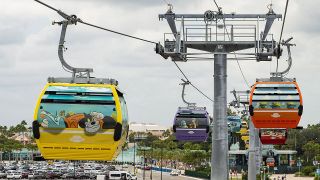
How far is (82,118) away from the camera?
55.5ft

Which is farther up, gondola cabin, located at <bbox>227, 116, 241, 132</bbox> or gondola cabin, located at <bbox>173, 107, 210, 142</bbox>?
gondola cabin, located at <bbox>227, 116, 241, 132</bbox>

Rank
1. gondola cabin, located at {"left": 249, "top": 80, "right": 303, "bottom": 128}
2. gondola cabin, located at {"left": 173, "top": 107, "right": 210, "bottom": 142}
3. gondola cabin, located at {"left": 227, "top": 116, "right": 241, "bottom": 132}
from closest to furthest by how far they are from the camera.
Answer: gondola cabin, located at {"left": 249, "top": 80, "right": 303, "bottom": 128}
gondola cabin, located at {"left": 173, "top": 107, "right": 210, "bottom": 142}
gondola cabin, located at {"left": 227, "top": 116, "right": 241, "bottom": 132}

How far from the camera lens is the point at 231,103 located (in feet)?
199

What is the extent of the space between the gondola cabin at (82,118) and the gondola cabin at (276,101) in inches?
304

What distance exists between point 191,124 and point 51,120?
2225 centimetres

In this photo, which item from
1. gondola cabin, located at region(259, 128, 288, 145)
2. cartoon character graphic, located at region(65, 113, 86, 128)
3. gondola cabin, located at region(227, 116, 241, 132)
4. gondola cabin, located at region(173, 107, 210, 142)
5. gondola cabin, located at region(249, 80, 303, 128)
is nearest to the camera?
cartoon character graphic, located at region(65, 113, 86, 128)

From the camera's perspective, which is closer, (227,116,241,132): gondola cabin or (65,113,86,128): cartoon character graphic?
(65,113,86,128): cartoon character graphic

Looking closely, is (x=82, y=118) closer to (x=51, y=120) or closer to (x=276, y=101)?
(x=51, y=120)

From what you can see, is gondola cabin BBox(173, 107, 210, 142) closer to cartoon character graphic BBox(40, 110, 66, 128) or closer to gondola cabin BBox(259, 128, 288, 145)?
gondola cabin BBox(259, 128, 288, 145)

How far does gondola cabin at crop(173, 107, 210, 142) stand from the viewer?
38.5m

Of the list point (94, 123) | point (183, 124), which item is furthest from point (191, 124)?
point (94, 123)

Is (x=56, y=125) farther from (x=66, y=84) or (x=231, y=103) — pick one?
(x=231, y=103)

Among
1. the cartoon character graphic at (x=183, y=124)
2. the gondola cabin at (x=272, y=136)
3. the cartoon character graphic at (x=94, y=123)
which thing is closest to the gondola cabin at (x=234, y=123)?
the cartoon character graphic at (x=183, y=124)

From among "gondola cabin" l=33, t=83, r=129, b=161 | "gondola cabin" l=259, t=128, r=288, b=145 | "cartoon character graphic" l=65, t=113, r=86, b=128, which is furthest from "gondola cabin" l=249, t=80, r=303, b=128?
"cartoon character graphic" l=65, t=113, r=86, b=128
